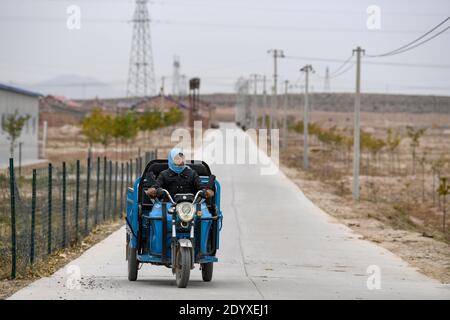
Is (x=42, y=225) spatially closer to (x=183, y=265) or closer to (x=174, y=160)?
(x=174, y=160)

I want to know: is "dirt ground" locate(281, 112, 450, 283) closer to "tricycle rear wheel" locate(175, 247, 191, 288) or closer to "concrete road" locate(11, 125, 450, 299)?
"concrete road" locate(11, 125, 450, 299)

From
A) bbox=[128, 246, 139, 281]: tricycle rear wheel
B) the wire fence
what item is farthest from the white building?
bbox=[128, 246, 139, 281]: tricycle rear wheel

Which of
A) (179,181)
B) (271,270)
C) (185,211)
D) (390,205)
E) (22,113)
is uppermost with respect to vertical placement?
(22,113)

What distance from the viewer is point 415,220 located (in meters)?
34.9

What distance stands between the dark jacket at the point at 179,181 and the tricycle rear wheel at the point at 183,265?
109 cm

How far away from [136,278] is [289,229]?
11.5 metres

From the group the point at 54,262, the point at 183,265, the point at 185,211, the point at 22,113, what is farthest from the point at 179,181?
the point at 22,113

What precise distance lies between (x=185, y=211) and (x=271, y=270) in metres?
4.40

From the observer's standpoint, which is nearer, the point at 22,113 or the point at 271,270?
the point at 271,270

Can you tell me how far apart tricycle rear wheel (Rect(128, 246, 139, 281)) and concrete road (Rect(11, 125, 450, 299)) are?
15 centimetres

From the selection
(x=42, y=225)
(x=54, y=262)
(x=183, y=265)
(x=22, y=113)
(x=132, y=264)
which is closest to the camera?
(x=183, y=265)

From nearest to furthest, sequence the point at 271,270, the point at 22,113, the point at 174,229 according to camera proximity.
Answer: the point at 174,229
the point at 271,270
the point at 22,113

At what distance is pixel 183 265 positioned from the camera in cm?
1338
